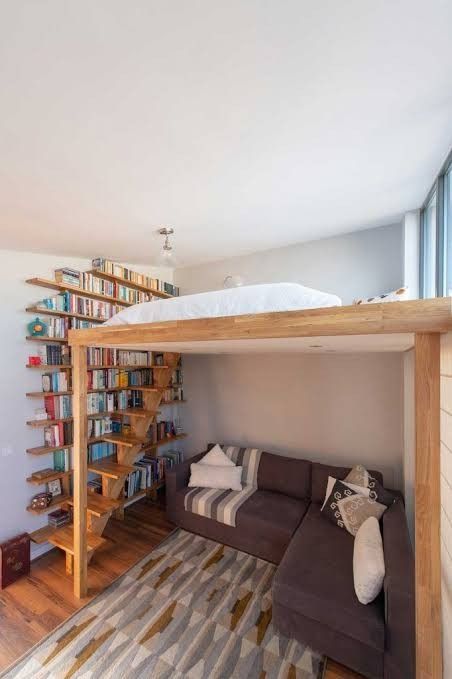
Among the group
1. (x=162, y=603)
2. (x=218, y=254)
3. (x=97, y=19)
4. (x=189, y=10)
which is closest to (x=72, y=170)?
(x=97, y=19)

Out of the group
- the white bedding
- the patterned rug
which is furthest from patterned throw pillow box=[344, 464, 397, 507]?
the white bedding

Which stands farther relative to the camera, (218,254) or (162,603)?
(218,254)

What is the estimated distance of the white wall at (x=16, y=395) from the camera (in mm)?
2295

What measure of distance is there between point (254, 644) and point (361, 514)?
44.9 inches

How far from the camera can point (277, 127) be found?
4.00ft

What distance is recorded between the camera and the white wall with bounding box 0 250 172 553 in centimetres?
229

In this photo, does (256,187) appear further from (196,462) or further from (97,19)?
(196,462)

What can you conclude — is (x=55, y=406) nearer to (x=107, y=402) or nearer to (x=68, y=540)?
(x=107, y=402)

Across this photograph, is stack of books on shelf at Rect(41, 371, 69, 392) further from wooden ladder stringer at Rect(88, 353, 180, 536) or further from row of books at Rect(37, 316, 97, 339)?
wooden ladder stringer at Rect(88, 353, 180, 536)

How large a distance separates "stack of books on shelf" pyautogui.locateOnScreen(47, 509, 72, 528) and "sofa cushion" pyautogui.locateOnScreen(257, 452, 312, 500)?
1869 mm

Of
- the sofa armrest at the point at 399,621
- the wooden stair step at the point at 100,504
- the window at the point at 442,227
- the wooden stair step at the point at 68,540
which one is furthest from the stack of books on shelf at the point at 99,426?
the window at the point at 442,227

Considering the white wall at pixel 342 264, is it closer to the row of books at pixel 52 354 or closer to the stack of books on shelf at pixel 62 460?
the row of books at pixel 52 354

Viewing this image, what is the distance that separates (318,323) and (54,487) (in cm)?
283

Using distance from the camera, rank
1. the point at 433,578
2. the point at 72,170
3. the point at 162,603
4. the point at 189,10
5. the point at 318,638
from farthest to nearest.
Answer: the point at 162,603 → the point at 318,638 → the point at 72,170 → the point at 433,578 → the point at 189,10
